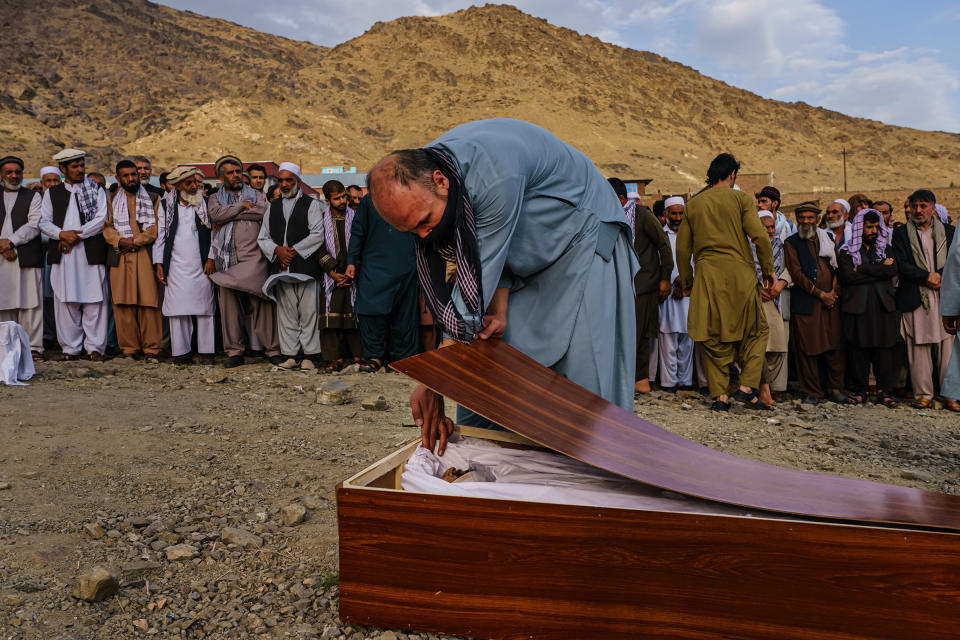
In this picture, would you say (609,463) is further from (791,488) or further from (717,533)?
(791,488)

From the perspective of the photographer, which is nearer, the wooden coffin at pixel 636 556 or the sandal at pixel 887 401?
the wooden coffin at pixel 636 556

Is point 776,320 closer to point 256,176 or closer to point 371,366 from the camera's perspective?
point 371,366

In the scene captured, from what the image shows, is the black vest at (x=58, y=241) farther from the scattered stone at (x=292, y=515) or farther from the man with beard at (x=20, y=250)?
the scattered stone at (x=292, y=515)

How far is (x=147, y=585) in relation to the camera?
218cm

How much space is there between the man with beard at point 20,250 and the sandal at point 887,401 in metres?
7.80

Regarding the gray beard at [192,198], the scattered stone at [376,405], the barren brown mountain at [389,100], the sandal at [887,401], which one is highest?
the barren brown mountain at [389,100]

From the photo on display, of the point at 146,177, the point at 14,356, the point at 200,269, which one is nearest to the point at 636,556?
the point at 14,356

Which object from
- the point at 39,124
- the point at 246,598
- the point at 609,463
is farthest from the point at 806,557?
the point at 39,124

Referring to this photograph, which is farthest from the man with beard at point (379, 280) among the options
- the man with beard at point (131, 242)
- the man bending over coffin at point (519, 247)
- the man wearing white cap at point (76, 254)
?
the man bending over coffin at point (519, 247)

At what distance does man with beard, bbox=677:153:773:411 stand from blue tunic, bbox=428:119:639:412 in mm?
2848

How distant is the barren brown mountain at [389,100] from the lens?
1667 inches

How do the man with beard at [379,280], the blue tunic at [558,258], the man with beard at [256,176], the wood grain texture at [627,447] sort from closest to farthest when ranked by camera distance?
the wood grain texture at [627,447], the blue tunic at [558,258], the man with beard at [379,280], the man with beard at [256,176]

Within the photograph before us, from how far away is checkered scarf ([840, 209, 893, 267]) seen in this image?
5648 millimetres

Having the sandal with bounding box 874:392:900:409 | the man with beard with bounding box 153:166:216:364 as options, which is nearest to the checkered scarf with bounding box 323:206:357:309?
the man with beard with bounding box 153:166:216:364
